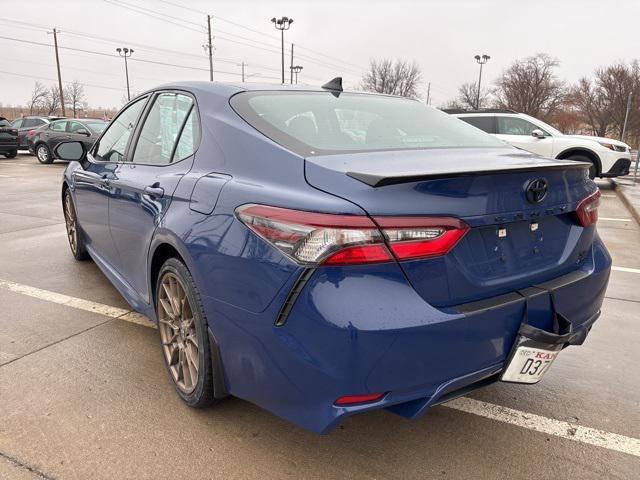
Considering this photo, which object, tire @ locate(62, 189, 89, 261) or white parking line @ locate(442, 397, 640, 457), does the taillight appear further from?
tire @ locate(62, 189, 89, 261)

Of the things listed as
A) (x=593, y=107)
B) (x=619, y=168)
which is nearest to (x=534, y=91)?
(x=593, y=107)

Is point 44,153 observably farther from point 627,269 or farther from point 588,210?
point 588,210

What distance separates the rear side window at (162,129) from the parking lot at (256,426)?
1222 mm

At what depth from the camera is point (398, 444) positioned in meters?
2.32

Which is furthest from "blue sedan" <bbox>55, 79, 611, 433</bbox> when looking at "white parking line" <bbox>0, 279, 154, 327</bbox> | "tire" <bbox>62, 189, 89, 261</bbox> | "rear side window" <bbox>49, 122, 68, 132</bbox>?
"rear side window" <bbox>49, 122, 68, 132</bbox>

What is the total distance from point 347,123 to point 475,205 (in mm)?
1077

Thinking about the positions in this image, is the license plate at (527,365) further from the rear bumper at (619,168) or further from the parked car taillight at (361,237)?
the rear bumper at (619,168)

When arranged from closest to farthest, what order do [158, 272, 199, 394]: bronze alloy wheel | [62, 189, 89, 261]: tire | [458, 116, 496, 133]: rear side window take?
1. [158, 272, 199, 394]: bronze alloy wheel
2. [62, 189, 89, 261]: tire
3. [458, 116, 496, 133]: rear side window

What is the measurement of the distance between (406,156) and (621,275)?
3979 mm

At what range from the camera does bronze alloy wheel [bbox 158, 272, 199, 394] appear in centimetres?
248

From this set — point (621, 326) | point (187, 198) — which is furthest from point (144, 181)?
point (621, 326)

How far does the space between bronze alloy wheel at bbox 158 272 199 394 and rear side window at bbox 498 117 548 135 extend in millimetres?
11772

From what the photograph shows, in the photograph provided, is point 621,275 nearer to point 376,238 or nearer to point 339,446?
point 339,446

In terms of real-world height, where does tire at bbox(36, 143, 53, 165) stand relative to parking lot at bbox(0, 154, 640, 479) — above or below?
above
